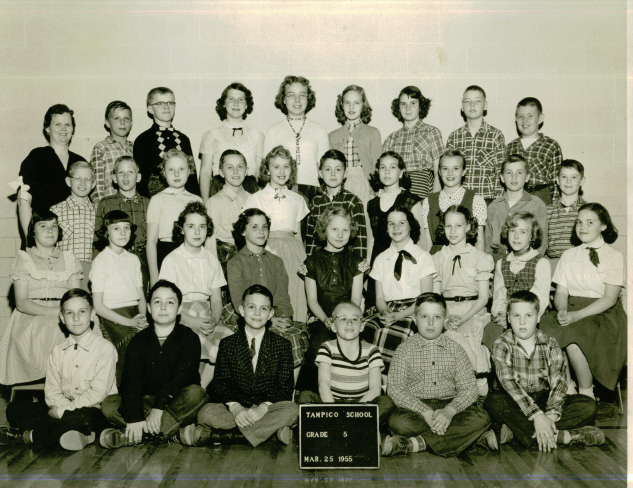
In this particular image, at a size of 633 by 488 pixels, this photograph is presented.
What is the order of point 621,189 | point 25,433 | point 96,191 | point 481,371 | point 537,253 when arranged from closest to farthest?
point 25,433, point 481,371, point 537,253, point 96,191, point 621,189

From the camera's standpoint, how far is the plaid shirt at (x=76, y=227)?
517 centimetres

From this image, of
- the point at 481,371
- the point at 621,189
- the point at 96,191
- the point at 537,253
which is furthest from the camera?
the point at 621,189

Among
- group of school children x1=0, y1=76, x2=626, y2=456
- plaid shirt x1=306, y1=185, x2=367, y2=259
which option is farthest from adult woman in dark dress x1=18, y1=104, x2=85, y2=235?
plaid shirt x1=306, y1=185, x2=367, y2=259

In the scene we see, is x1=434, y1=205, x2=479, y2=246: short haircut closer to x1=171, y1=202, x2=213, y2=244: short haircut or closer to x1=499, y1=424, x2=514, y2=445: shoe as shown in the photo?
x1=499, y1=424, x2=514, y2=445: shoe

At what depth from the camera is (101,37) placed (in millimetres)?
6566

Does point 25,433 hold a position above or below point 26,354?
below

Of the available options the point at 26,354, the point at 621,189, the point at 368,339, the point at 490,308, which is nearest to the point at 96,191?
the point at 26,354

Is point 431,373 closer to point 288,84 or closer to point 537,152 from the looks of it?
point 537,152

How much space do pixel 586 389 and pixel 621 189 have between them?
2728mm

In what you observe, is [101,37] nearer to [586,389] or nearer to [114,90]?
[114,90]

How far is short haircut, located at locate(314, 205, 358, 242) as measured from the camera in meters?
4.93

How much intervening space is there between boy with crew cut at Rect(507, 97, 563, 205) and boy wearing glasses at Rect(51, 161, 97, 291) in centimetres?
331

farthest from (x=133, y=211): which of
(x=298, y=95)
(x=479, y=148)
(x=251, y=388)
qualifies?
(x=479, y=148)

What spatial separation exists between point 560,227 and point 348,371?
205 centimetres
